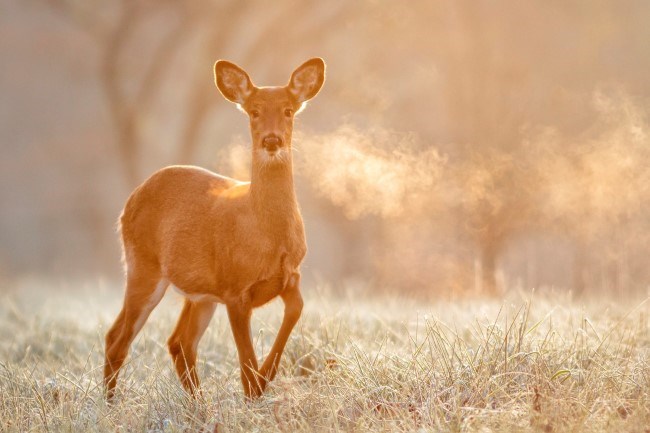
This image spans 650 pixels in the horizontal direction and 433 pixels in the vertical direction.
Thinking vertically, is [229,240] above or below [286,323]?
above

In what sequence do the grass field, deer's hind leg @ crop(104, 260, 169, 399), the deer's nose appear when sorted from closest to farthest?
the grass field, the deer's nose, deer's hind leg @ crop(104, 260, 169, 399)

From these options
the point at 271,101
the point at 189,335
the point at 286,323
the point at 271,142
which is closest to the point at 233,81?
the point at 271,101

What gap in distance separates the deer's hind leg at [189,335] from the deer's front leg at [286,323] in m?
0.79

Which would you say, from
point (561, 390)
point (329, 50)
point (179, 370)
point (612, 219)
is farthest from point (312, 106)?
point (561, 390)

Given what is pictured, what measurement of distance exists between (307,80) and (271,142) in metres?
0.69

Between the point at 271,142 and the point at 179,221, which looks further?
the point at 179,221

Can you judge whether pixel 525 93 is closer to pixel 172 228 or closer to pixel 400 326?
pixel 400 326

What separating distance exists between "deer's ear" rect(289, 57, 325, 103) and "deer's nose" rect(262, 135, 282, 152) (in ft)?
1.53

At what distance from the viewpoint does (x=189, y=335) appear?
21.5 ft

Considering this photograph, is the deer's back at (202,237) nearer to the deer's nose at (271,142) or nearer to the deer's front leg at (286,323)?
the deer's front leg at (286,323)

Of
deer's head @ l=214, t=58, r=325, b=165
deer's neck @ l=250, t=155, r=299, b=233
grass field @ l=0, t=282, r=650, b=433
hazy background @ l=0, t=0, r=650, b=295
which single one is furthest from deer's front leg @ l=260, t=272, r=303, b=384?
hazy background @ l=0, t=0, r=650, b=295

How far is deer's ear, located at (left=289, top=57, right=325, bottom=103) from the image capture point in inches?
240

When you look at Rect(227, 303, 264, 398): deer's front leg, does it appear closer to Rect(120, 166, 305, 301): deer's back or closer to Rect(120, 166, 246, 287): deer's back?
Rect(120, 166, 305, 301): deer's back

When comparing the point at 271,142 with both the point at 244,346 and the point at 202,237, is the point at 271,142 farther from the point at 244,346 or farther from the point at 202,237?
the point at 244,346
